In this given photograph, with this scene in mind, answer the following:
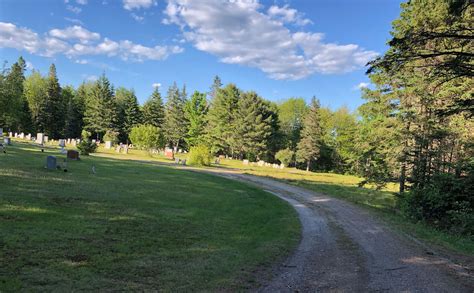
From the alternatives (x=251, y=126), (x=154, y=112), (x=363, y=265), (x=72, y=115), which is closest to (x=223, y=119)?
(x=251, y=126)

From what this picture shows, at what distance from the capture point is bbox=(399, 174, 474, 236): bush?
1255 centimetres

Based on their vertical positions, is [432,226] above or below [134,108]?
below

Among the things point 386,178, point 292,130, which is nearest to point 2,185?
point 386,178

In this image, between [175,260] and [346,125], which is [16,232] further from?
[346,125]

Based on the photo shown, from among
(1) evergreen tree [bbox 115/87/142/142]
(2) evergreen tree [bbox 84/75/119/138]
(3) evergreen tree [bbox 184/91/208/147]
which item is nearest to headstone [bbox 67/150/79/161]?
(3) evergreen tree [bbox 184/91/208/147]

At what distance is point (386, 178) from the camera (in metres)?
17.9

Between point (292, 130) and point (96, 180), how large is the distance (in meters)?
62.0

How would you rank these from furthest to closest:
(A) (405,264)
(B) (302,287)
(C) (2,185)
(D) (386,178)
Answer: (D) (386,178)
(C) (2,185)
(A) (405,264)
(B) (302,287)

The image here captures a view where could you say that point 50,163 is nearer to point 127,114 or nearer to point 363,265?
point 363,265

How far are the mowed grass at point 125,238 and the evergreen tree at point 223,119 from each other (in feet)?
168

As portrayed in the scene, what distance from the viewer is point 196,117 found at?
2817 inches

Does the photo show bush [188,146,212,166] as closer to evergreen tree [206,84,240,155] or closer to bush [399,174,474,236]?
bush [399,174,474,236]

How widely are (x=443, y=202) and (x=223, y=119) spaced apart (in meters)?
54.1

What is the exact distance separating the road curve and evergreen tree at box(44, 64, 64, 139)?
70627 mm
